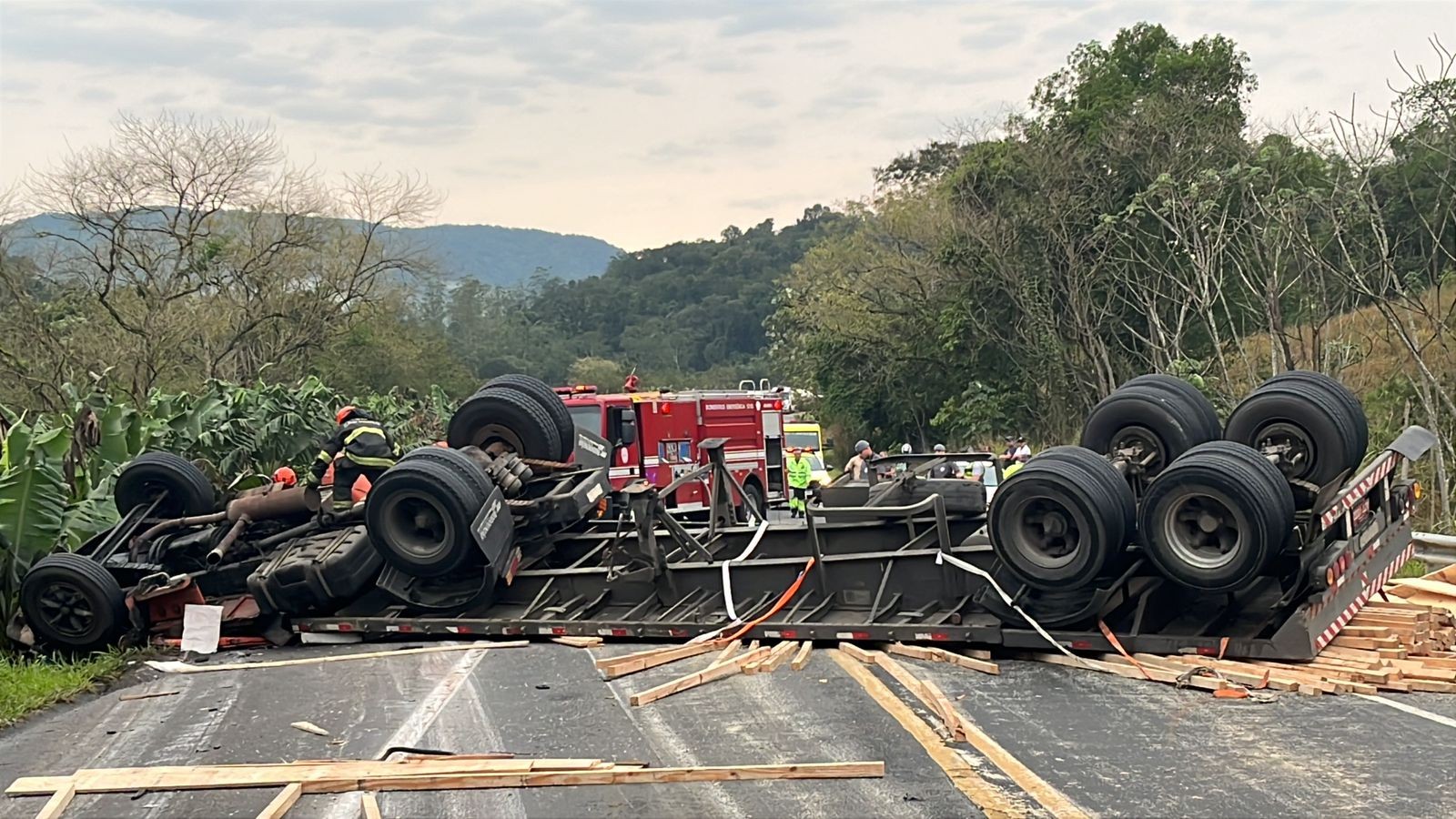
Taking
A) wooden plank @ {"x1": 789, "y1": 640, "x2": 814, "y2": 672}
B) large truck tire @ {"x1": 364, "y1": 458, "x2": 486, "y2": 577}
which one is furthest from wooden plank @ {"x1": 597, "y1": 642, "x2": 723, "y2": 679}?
large truck tire @ {"x1": 364, "y1": 458, "x2": 486, "y2": 577}

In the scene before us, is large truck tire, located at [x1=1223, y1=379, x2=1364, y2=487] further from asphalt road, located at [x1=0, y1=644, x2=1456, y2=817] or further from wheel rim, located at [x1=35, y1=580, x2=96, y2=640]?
wheel rim, located at [x1=35, y1=580, x2=96, y2=640]

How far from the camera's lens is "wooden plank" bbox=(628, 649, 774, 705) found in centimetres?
779

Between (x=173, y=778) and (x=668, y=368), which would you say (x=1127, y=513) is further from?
(x=668, y=368)

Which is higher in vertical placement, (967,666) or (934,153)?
(934,153)

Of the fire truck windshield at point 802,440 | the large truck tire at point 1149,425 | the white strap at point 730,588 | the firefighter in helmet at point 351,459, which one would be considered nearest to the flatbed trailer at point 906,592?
the white strap at point 730,588

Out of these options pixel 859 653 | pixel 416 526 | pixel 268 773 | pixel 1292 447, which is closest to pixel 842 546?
pixel 859 653

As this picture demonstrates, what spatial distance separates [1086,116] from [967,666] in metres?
28.8

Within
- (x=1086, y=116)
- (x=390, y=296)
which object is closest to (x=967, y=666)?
(x=1086, y=116)

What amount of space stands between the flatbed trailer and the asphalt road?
0.39 m

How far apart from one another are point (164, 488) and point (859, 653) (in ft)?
21.4

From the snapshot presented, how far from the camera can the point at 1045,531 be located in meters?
8.69

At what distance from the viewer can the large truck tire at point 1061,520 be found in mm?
Answer: 8344

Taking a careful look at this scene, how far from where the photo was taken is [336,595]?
416 inches

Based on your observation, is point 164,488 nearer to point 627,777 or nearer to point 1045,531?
point 627,777
